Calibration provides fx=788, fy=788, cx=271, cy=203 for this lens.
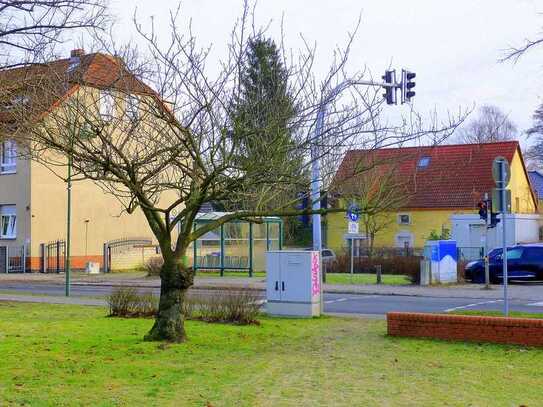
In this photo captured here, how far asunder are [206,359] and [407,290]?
666 inches

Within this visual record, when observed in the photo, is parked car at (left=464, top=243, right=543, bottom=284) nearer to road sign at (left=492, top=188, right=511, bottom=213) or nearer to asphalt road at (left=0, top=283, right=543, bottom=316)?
asphalt road at (left=0, top=283, right=543, bottom=316)

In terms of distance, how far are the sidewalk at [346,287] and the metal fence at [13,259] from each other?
4210mm

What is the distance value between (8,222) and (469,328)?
34.6m

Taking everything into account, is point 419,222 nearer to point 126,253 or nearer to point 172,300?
point 126,253

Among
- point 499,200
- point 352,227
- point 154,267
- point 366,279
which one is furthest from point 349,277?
point 499,200

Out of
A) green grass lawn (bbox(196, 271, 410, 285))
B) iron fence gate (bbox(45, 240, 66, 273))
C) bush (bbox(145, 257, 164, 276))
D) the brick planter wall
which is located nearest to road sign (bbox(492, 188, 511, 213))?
the brick planter wall

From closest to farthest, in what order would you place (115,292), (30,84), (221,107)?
1. (221,107)
2. (30,84)
3. (115,292)

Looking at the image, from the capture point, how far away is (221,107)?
1080 cm

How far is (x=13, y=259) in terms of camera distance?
40.4m

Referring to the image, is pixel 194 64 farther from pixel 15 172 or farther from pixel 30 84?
pixel 15 172

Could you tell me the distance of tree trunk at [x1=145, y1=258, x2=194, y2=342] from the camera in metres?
11.2

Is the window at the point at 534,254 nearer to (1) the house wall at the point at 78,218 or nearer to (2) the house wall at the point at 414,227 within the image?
(1) the house wall at the point at 78,218

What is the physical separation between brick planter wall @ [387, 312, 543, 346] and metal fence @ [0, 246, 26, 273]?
31235 mm

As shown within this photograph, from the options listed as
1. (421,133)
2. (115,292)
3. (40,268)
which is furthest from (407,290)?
(40,268)
